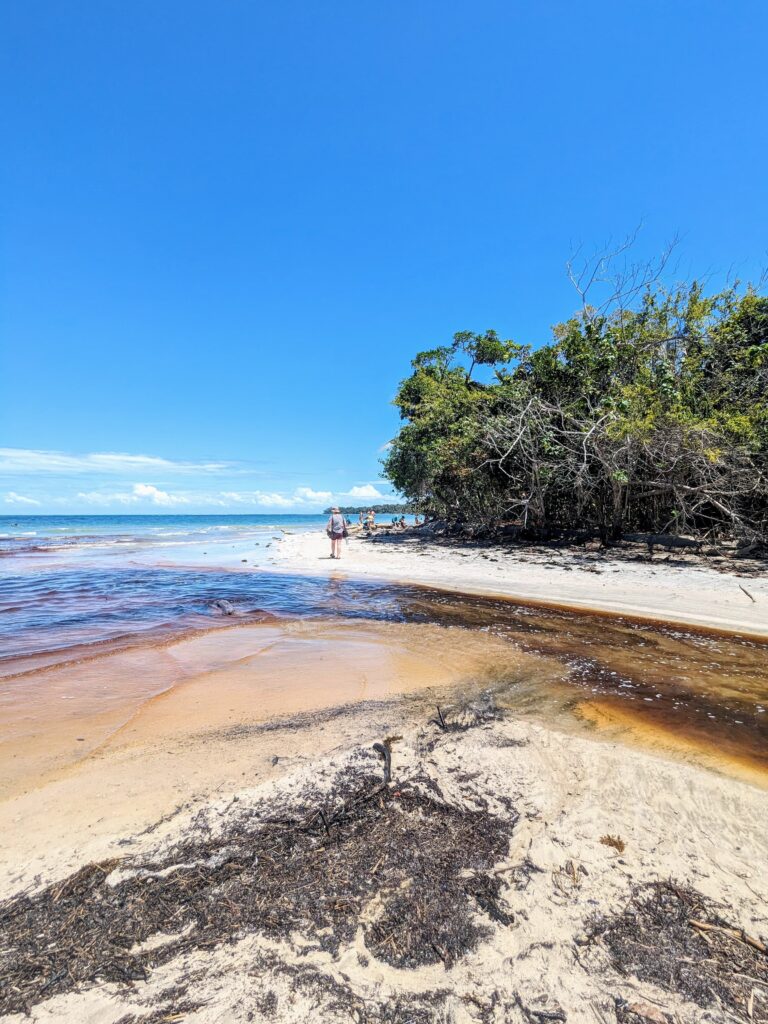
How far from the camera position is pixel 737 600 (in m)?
9.04

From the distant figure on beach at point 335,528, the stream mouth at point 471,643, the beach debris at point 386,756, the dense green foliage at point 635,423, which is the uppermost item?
the dense green foliage at point 635,423

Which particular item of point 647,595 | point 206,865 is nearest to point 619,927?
point 206,865

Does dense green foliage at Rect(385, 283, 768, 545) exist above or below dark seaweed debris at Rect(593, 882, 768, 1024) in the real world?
above

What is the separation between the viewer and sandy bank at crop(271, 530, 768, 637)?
8.69 metres

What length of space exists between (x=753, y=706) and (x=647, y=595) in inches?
220

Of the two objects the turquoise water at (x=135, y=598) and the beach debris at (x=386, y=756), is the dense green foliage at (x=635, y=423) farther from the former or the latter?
the beach debris at (x=386, y=756)

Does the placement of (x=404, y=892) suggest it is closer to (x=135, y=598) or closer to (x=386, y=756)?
(x=386, y=756)

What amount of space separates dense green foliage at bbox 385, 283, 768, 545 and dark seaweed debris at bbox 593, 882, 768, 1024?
12.9 m

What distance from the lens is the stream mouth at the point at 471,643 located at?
4562 millimetres

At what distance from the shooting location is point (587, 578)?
11969 mm

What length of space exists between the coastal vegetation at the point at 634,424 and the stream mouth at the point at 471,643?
7548 millimetres

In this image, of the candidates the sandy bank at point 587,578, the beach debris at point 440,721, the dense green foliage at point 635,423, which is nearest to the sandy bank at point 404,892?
the beach debris at point 440,721

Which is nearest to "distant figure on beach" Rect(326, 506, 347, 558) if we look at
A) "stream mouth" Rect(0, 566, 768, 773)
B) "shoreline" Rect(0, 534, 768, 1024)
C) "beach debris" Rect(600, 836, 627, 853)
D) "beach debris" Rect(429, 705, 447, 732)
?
"stream mouth" Rect(0, 566, 768, 773)

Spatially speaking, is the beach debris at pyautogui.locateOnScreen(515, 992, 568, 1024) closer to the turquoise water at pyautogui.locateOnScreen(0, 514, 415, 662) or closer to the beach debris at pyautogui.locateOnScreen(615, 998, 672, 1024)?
the beach debris at pyautogui.locateOnScreen(615, 998, 672, 1024)
